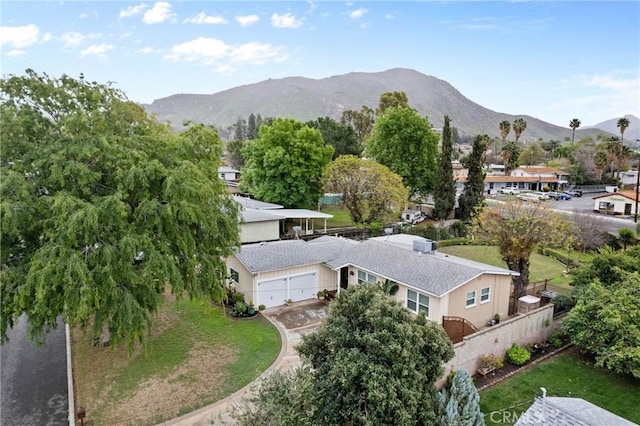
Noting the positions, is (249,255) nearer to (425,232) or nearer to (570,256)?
(425,232)

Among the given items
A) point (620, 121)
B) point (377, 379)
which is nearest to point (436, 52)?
point (377, 379)

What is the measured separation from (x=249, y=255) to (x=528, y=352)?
13.7m

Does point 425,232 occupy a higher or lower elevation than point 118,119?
lower

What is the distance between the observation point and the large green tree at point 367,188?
33.5m

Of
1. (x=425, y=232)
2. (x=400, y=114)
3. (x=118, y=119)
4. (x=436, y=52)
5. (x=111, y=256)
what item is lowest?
(x=425, y=232)

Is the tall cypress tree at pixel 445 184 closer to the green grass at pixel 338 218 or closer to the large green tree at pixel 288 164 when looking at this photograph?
the green grass at pixel 338 218

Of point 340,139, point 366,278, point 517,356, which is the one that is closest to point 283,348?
point 366,278

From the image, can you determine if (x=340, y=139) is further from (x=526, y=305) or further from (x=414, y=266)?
(x=526, y=305)

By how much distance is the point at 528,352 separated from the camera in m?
15.3

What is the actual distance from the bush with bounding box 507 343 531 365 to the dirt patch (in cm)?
1071

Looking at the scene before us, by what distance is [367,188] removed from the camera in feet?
A: 112

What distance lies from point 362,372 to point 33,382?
12222mm

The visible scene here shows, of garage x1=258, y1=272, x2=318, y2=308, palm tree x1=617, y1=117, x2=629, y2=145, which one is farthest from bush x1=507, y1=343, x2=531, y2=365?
palm tree x1=617, y1=117, x2=629, y2=145

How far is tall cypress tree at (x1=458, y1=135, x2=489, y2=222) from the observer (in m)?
37.9
